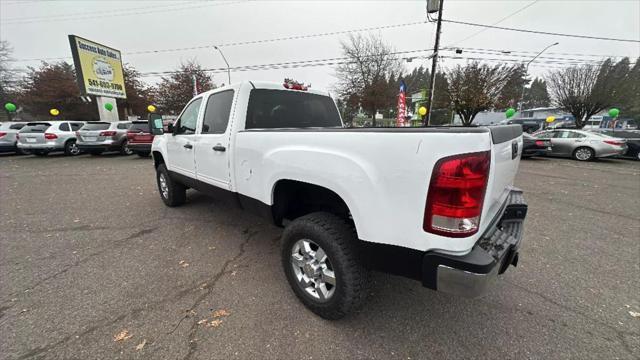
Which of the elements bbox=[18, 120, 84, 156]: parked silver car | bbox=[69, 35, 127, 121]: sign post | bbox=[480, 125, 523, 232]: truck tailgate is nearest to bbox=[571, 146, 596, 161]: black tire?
bbox=[480, 125, 523, 232]: truck tailgate

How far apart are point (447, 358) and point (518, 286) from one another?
1.40 m

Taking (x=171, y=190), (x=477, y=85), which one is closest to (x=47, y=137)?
(x=171, y=190)

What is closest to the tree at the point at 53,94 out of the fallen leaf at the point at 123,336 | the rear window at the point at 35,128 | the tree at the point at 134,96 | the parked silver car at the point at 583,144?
the tree at the point at 134,96

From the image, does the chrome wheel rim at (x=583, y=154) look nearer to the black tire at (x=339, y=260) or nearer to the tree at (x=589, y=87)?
the black tire at (x=339, y=260)

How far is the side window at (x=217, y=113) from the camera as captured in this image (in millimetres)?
3041

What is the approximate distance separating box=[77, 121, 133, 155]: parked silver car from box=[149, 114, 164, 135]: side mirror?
9970mm

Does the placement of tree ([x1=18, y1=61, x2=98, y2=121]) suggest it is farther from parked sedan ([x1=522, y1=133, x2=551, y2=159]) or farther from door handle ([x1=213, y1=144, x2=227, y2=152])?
parked sedan ([x1=522, y1=133, x2=551, y2=159])

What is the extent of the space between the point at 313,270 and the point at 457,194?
1295mm

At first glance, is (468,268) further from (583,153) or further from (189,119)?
(583,153)

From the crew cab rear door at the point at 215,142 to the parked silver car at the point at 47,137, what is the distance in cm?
1333

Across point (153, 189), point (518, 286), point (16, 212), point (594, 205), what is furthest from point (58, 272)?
point (594, 205)

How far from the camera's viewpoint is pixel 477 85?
75.2ft

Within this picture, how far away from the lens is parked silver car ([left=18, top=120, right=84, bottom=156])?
37.1 ft

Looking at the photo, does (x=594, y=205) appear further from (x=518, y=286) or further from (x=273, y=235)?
(x=273, y=235)
